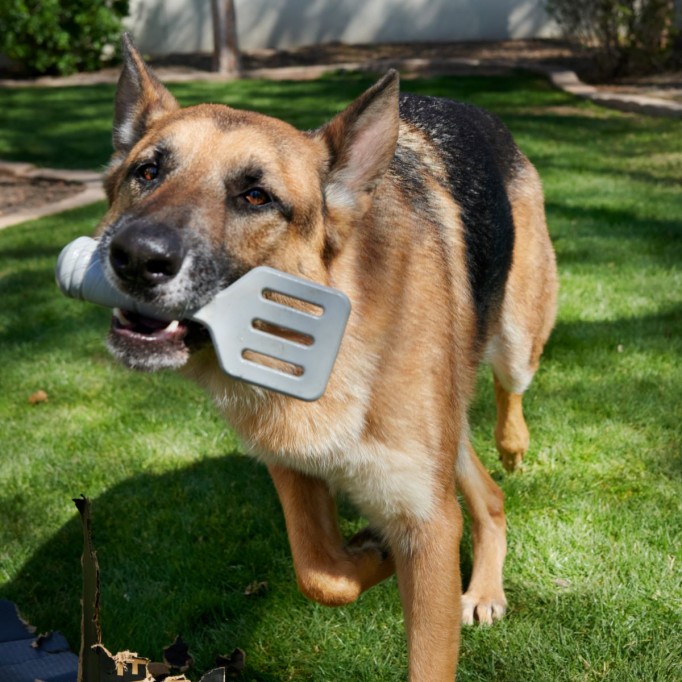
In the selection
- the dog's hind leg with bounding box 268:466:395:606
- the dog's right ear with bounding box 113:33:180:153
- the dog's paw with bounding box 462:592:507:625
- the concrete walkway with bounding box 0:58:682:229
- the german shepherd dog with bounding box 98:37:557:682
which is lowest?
the concrete walkway with bounding box 0:58:682:229

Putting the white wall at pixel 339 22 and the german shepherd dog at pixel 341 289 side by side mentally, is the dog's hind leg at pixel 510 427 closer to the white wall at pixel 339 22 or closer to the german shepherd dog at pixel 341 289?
the german shepherd dog at pixel 341 289

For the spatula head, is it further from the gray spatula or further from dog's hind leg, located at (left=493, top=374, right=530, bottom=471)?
dog's hind leg, located at (left=493, top=374, right=530, bottom=471)

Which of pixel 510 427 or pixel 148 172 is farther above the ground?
pixel 148 172

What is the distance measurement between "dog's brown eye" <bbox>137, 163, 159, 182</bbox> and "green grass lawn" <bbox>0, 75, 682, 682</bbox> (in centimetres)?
166

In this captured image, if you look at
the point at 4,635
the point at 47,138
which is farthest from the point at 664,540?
the point at 47,138

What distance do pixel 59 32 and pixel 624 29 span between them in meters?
9.68

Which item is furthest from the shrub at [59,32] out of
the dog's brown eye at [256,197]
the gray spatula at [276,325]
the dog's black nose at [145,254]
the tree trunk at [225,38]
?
the gray spatula at [276,325]

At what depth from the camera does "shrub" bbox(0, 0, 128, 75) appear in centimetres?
1680

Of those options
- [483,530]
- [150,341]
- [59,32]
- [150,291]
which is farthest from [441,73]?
[150,291]

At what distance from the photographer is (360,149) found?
300 cm

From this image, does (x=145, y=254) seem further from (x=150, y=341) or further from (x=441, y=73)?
(x=441, y=73)

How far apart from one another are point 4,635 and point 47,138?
32.9 feet

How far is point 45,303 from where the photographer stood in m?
6.64

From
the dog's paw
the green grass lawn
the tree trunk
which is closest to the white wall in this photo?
the tree trunk
